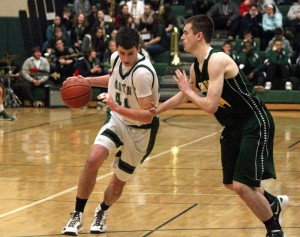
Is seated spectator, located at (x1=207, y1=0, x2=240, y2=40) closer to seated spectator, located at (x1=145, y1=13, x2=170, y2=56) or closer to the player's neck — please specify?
seated spectator, located at (x1=145, y1=13, x2=170, y2=56)

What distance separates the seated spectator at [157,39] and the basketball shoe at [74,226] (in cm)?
1584

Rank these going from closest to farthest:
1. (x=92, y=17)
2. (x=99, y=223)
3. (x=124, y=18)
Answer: (x=99, y=223)
(x=124, y=18)
(x=92, y=17)

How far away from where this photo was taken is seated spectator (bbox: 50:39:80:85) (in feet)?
75.5

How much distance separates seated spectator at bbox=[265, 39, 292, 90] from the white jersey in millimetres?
13717

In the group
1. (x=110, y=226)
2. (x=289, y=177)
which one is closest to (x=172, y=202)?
(x=110, y=226)

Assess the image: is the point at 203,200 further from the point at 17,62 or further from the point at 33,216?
the point at 17,62

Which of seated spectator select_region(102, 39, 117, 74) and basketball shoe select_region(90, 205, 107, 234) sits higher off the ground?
basketball shoe select_region(90, 205, 107, 234)

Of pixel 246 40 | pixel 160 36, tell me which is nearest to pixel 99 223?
pixel 246 40

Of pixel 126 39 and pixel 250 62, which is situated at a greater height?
pixel 126 39

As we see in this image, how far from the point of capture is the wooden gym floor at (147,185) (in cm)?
825

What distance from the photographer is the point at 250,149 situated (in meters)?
7.14

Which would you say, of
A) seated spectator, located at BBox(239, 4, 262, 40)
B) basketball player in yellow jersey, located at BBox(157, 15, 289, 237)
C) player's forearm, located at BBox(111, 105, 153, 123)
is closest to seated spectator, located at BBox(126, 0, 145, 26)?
seated spectator, located at BBox(239, 4, 262, 40)

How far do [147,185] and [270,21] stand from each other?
13076 millimetres

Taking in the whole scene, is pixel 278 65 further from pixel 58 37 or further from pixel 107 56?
pixel 58 37
